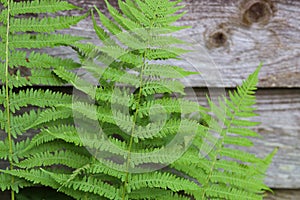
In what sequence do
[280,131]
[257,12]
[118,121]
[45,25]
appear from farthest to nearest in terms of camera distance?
[280,131], [257,12], [45,25], [118,121]

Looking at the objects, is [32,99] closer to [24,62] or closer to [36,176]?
[24,62]

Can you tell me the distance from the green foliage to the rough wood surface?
1.02 feet

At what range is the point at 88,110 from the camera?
4.35ft

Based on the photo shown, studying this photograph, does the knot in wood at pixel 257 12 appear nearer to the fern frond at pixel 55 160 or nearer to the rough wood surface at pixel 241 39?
the rough wood surface at pixel 241 39

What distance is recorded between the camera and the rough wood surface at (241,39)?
179cm

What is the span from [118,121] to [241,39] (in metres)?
0.73

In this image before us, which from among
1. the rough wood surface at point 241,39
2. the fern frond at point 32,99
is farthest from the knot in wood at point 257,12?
the fern frond at point 32,99

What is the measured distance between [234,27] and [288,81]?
31 centimetres

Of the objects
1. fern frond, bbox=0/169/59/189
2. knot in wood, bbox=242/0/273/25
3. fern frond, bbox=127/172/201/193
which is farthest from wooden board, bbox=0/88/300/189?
fern frond, bbox=0/169/59/189

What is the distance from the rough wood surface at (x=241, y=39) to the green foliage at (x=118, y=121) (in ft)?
1.02

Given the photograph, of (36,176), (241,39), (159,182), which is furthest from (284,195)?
(36,176)

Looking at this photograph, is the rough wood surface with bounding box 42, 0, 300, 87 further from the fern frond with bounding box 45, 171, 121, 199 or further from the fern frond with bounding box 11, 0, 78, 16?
the fern frond with bounding box 45, 171, 121, 199

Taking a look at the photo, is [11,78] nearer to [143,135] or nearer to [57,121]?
[57,121]

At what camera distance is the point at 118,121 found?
133 cm
